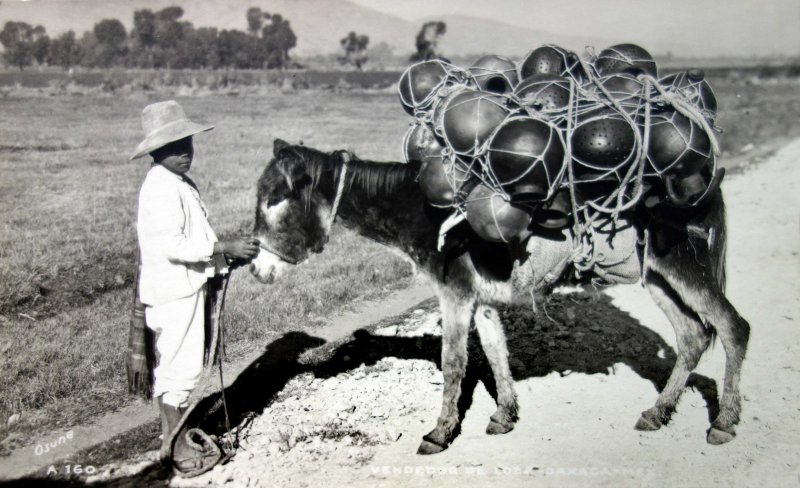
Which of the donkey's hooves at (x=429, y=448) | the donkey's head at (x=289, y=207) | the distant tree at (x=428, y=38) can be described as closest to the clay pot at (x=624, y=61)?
the donkey's head at (x=289, y=207)

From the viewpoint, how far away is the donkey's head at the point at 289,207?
3.90m

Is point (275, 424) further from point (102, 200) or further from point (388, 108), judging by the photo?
point (388, 108)

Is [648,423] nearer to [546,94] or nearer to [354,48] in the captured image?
[546,94]

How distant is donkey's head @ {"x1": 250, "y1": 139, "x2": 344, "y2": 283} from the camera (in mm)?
3904

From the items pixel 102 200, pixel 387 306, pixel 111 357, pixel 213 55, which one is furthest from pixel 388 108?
pixel 111 357

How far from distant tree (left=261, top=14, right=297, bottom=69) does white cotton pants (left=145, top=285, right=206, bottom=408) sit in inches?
879

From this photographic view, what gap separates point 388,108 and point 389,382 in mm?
24374

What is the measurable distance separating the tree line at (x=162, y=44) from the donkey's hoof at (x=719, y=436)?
397 inches

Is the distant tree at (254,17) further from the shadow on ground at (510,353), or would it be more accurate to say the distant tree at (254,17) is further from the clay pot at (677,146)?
the clay pot at (677,146)

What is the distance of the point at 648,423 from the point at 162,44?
21.7 metres

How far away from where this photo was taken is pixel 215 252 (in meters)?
3.46

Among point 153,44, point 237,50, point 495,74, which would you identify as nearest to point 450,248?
point 495,74

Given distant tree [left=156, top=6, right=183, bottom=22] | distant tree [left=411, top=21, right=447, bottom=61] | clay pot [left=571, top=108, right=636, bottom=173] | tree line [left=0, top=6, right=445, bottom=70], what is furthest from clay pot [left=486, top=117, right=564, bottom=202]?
distant tree [left=411, top=21, right=447, bottom=61]

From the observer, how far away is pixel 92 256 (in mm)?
7148
